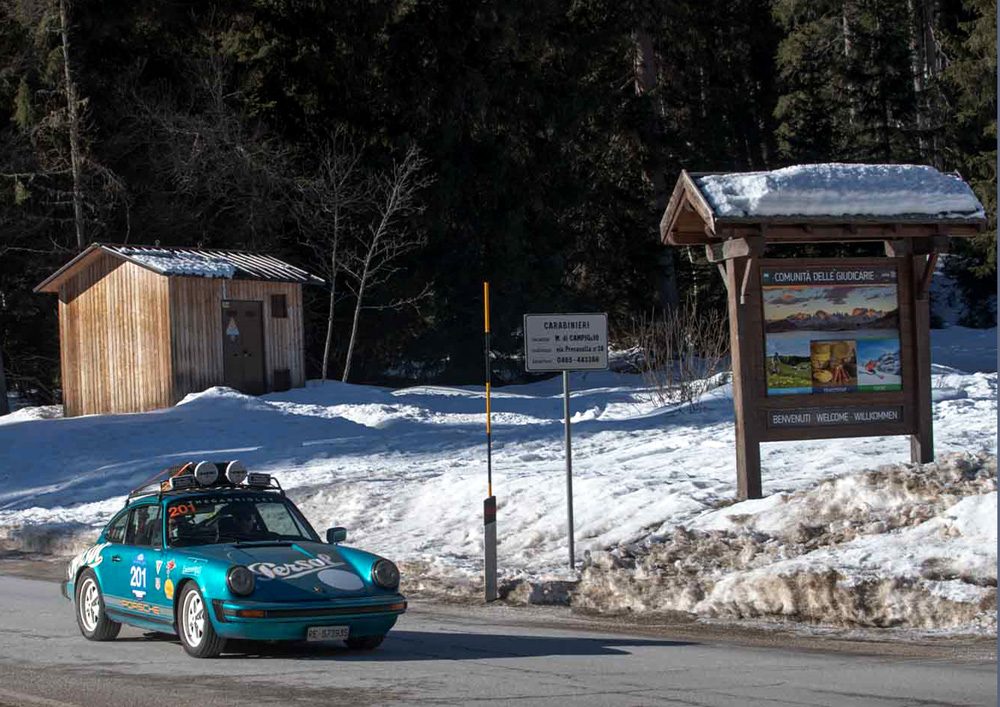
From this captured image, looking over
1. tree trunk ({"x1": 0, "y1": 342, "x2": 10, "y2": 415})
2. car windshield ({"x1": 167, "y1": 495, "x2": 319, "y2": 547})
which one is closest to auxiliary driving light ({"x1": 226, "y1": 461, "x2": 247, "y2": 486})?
car windshield ({"x1": 167, "y1": 495, "x2": 319, "y2": 547})

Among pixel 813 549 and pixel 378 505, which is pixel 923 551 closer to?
pixel 813 549

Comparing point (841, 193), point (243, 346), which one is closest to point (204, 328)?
point (243, 346)

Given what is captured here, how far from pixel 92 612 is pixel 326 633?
109 inches

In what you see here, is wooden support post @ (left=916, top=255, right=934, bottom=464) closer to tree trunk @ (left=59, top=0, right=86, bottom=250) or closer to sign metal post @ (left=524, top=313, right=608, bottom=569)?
sign metal post @ (left=524, top=313, right=608, bottom=569)

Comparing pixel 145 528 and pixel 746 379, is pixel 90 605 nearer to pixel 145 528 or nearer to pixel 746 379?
pixel 145 528

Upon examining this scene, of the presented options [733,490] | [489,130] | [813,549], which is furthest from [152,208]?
[813,549]

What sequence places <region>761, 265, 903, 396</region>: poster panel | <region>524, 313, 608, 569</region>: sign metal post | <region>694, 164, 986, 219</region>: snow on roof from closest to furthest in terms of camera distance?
<region>524, 313, 608, 569</region>: sign metal post, <region>694, 164, 986, 219</region>: snow on roof, <region>761, 265, 903, 396</region>: poster panel

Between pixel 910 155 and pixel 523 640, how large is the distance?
47.5 metres

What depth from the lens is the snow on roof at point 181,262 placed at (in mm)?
31875

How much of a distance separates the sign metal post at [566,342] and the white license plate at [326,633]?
5614mm

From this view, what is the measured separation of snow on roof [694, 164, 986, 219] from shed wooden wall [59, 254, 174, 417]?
759 inches

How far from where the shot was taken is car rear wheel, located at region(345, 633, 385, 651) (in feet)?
35.1

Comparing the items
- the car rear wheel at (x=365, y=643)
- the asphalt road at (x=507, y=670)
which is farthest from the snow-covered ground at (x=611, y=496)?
the car rear wheel at (x=365, y=643)

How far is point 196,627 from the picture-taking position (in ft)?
34.1
